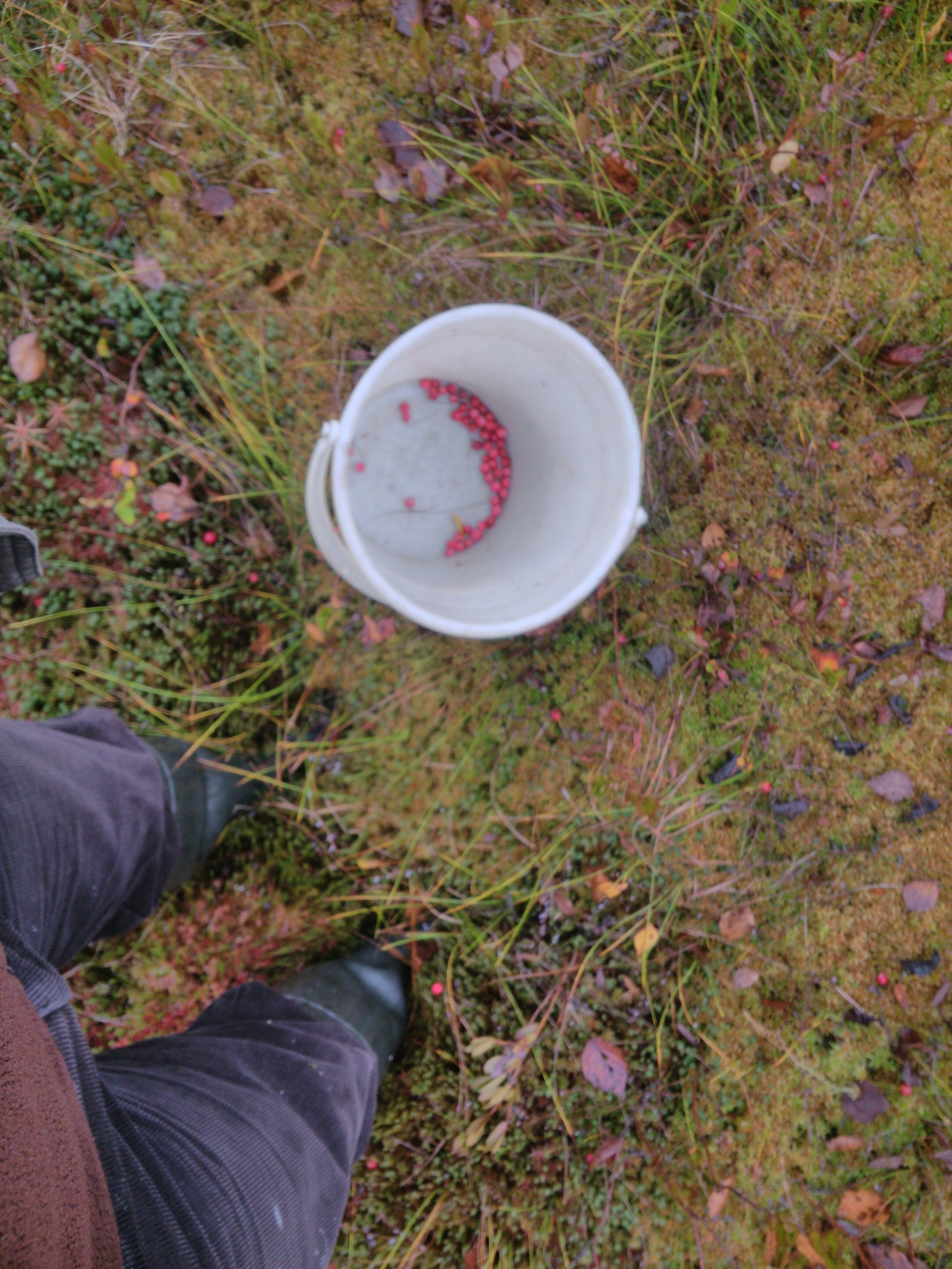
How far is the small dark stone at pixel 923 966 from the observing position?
2111 mm

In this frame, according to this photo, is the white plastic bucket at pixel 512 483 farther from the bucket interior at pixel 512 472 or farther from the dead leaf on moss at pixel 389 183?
the dead leaf on moss at pixel 389 183

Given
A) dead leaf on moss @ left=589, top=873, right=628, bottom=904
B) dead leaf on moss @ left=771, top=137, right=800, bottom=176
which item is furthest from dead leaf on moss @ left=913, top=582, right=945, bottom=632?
dead leaf on moss @ left=771, top=137, right=800, bottom=176

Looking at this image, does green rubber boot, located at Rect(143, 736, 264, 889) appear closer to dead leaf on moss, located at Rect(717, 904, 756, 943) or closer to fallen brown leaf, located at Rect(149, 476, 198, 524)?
fallen brown leaf, located at Rect(149, 476, 198, 524)

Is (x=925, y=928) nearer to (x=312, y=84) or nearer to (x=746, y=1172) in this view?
(x=746, y=1172)

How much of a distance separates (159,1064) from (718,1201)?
1.60 meters

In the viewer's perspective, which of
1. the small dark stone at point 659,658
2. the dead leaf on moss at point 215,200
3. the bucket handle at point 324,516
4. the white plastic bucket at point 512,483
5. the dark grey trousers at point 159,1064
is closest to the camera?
the dark grey trousers at point 159,1064

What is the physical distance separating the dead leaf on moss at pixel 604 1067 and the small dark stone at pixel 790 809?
2.63 feet

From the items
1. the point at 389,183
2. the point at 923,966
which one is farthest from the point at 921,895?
the point at 389,183

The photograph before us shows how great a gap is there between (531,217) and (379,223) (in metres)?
0.43

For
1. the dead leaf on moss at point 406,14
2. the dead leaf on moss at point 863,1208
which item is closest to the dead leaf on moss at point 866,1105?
the dead leaf on moss at point 863,1208

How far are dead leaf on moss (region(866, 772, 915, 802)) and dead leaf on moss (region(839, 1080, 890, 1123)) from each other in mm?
822

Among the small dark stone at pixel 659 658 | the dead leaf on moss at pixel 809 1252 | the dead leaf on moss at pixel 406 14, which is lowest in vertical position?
the dead leaf on moss at pixel 809 1252

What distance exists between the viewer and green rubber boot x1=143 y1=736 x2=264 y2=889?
189cm

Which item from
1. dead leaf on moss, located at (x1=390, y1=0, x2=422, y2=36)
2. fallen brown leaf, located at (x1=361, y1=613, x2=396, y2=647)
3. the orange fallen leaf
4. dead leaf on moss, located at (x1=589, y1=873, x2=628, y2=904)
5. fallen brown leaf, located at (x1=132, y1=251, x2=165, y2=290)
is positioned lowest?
dead leaf on moss, located at (x1=589, y1=873, x2=628, y2=904)
